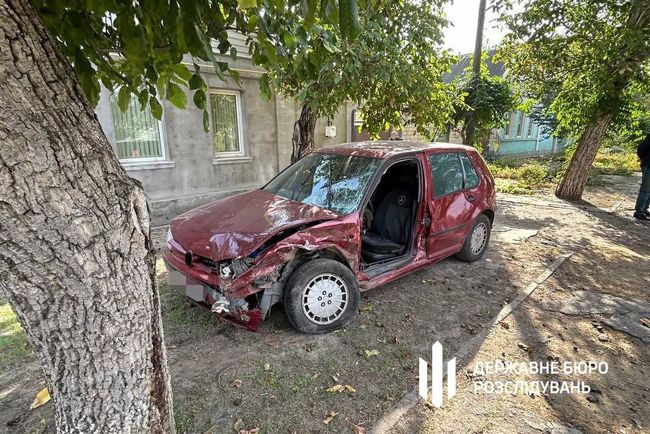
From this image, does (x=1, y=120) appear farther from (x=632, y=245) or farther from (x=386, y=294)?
(x=632, y=245)

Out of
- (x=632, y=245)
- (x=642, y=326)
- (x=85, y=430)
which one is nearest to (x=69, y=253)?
(x=85, y=430)

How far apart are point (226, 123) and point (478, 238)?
6550 mm

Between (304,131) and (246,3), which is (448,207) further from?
(246,3)

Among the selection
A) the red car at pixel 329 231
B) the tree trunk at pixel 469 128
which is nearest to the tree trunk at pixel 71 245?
the red car at pixel 329 231

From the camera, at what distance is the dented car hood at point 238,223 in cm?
300

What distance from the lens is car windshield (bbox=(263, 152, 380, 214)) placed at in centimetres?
363

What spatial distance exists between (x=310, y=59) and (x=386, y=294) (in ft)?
9.05

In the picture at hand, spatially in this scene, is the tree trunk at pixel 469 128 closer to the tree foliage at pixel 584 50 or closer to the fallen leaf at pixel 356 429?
the tree foliage at pixel 584 50

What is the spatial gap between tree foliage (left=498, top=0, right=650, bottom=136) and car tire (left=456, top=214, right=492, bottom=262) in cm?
474

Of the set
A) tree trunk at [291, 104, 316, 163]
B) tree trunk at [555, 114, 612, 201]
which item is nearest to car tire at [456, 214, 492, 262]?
tree trunk at [291, 104, 316, 163]

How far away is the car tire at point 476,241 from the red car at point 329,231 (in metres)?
0.03

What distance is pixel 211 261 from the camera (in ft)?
10.0

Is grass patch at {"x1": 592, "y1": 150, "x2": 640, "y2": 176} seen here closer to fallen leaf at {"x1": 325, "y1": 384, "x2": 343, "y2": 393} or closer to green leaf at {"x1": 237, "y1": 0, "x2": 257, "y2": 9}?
fallen leaf at {"x1": 325, "y1": 384, "x2": 343, "y2": 393}

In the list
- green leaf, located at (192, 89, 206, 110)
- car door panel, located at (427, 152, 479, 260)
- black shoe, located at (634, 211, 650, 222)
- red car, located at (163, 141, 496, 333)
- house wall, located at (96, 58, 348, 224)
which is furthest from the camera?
house wall, located at (96, 58, 348, 224)
